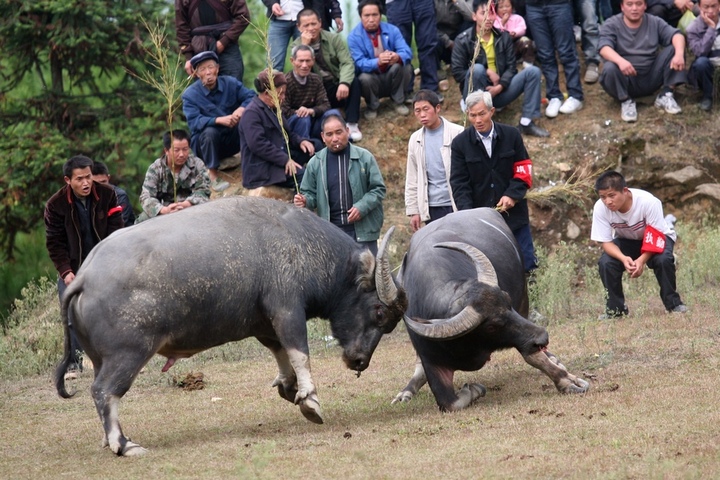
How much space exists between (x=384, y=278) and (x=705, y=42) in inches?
332

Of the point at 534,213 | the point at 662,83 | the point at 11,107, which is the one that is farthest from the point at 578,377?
the point at 11,107

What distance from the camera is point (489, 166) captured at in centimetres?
1034

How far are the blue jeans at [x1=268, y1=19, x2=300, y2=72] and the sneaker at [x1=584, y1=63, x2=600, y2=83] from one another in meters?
4.63

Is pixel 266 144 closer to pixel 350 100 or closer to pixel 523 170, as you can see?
pixel 350 100

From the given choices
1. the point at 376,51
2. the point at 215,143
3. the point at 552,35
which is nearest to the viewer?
the point at 215,143

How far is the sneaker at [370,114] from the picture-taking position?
1577 cm

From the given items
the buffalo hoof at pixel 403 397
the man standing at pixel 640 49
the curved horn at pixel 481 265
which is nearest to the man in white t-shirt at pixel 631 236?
the curved horn at pixel 481 265

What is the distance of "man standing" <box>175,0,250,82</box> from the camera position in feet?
46.1

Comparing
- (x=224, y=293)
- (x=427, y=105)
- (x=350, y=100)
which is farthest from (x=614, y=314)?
(x=350, y=100)

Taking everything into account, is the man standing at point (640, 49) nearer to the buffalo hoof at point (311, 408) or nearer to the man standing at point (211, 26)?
the man standing at point (211, 26)

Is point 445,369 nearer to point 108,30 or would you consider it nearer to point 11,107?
point 108,30

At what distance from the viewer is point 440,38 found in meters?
15.6

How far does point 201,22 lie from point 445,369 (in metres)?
7.84

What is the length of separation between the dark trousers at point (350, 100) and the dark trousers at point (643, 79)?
11.5ft
